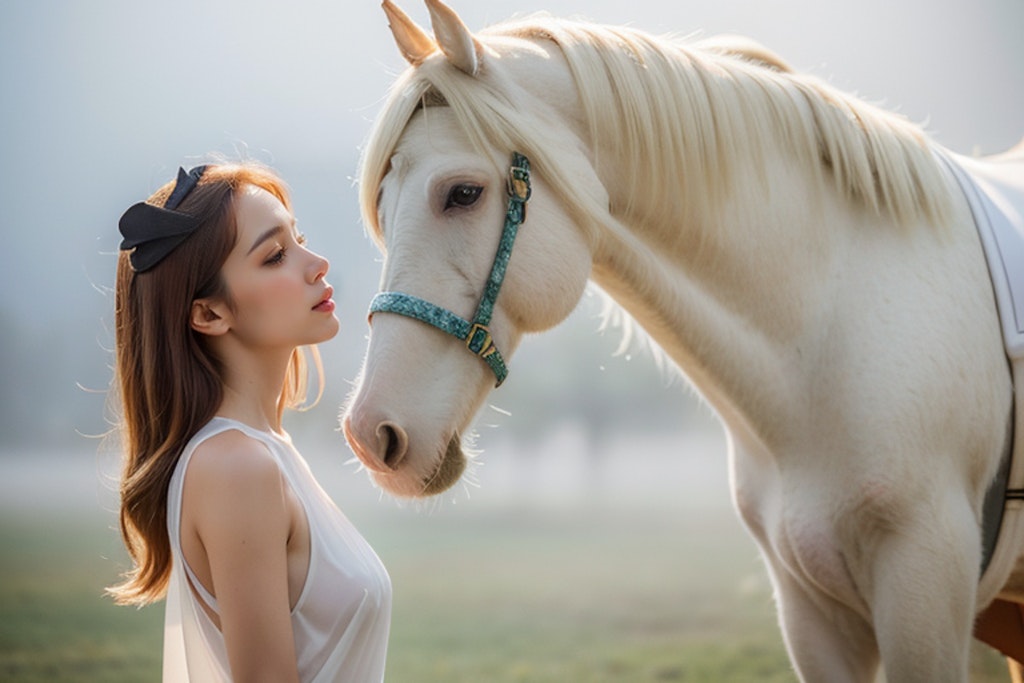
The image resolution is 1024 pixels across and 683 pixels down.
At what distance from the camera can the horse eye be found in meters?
1.17

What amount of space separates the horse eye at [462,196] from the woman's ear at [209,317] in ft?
1.12

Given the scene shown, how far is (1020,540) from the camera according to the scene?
1309 millimetres

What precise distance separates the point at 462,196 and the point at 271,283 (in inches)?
11.9

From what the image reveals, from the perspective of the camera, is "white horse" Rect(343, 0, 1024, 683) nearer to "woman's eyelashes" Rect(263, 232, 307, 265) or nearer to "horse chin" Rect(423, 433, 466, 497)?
"horse chin" Rect(423, 433, 466, 497)

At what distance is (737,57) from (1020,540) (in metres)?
0.95

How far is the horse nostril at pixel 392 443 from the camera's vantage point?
1.05 m

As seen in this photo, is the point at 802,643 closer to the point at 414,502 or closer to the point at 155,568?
the point at 414,502

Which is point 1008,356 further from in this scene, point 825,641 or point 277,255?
point 277,255

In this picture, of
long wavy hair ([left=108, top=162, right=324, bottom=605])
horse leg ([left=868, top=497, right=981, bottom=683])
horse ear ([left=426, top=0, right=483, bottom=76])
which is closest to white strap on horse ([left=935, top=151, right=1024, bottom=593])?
horse leg ([left=868, top=497, right=981, bottom=683])

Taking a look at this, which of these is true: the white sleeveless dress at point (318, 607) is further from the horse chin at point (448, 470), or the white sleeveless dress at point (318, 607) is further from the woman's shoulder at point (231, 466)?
the horse chin at point (448, 470)

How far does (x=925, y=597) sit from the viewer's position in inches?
46.0

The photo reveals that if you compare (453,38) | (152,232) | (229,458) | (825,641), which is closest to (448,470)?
(229,458)

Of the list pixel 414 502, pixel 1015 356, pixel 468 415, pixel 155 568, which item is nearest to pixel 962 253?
pixel 1015 356

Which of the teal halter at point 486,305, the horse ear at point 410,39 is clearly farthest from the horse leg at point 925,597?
the horse ear at point 410,39
